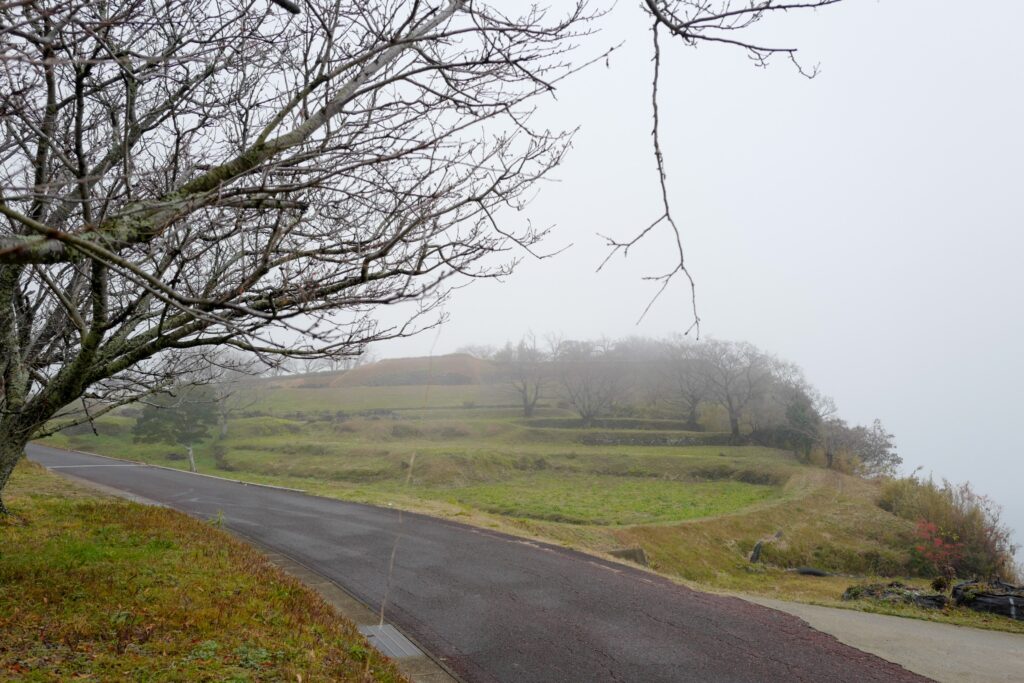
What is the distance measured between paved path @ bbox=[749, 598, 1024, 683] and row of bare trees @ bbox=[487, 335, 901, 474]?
125ft

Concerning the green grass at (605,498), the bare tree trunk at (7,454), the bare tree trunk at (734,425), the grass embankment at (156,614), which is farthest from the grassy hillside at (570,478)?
the bare tree trunk at (7,454)

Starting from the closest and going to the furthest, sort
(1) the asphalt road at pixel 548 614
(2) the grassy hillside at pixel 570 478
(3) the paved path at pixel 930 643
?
1. (1) the asphalt road at pixel 548 614
2. (3) the paved path at pixel 930 643
3. (2) the grassy hillside at pixel 570 478

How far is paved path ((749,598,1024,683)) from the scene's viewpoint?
24.1 ft

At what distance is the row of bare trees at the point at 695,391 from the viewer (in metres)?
47.2

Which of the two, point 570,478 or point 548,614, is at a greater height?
point 548,614

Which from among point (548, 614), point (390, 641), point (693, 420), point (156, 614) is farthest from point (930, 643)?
point (693, 420)

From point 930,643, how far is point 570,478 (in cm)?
2905

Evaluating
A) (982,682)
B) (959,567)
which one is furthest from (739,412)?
(982,682)

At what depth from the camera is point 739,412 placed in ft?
174

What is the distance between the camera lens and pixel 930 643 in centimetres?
867

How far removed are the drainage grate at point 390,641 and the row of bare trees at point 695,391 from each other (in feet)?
147

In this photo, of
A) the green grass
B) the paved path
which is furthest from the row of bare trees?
the paved path

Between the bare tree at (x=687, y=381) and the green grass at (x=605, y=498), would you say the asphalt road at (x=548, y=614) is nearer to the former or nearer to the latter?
the green grass at (x=605, y=498)

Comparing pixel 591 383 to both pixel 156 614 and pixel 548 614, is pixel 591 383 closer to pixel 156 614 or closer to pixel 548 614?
pixel 548 614
